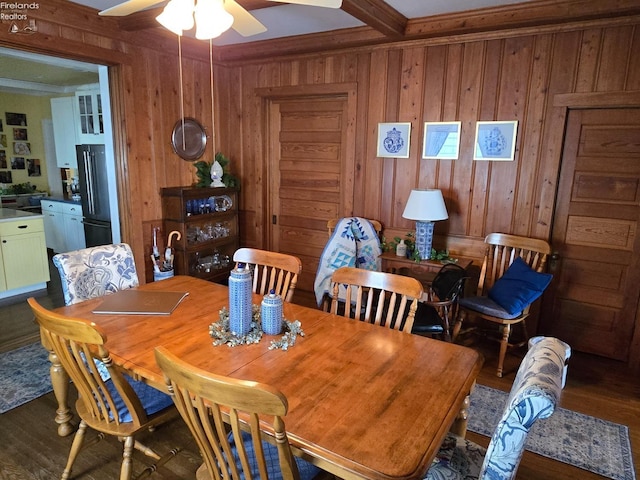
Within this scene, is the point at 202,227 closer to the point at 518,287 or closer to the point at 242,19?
the point at 242,19

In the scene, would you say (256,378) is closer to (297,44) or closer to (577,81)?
(577,81)

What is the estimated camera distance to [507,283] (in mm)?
3178

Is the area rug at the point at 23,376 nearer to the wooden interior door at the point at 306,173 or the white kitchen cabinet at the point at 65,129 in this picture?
the wooden interior door at the point at 306,173

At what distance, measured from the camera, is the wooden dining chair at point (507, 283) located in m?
3.04

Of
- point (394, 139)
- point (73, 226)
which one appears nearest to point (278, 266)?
point (394, 139)

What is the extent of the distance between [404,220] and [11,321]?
3706 mm

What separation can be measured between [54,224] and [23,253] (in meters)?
1.81

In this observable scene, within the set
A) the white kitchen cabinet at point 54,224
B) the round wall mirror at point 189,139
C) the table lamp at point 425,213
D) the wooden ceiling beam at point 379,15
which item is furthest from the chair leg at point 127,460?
the white kitchen cabinet at point 54,224

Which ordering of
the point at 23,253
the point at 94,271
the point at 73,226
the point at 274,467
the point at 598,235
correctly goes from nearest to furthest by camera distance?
the point at 274,467 → the point at 94,271 → the point at 598,235 → the point at 23,253 → the point at 73,226

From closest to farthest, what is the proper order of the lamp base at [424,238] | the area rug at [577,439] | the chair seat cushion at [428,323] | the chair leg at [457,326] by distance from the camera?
1. the area rug at [577,439]
2. the chair seat cushion at [428,323]
3. the chair leg at [457,326]
4. the lamp base at [424,238]

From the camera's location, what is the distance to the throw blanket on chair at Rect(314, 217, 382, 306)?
3.83 m

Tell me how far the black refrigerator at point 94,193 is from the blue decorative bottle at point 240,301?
3792 millimetres

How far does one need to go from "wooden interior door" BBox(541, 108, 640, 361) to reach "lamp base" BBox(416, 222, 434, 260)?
97cm

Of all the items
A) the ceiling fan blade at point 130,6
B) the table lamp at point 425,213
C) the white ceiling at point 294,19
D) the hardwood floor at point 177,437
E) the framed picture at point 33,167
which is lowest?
the hardwood floor at point 177,437
